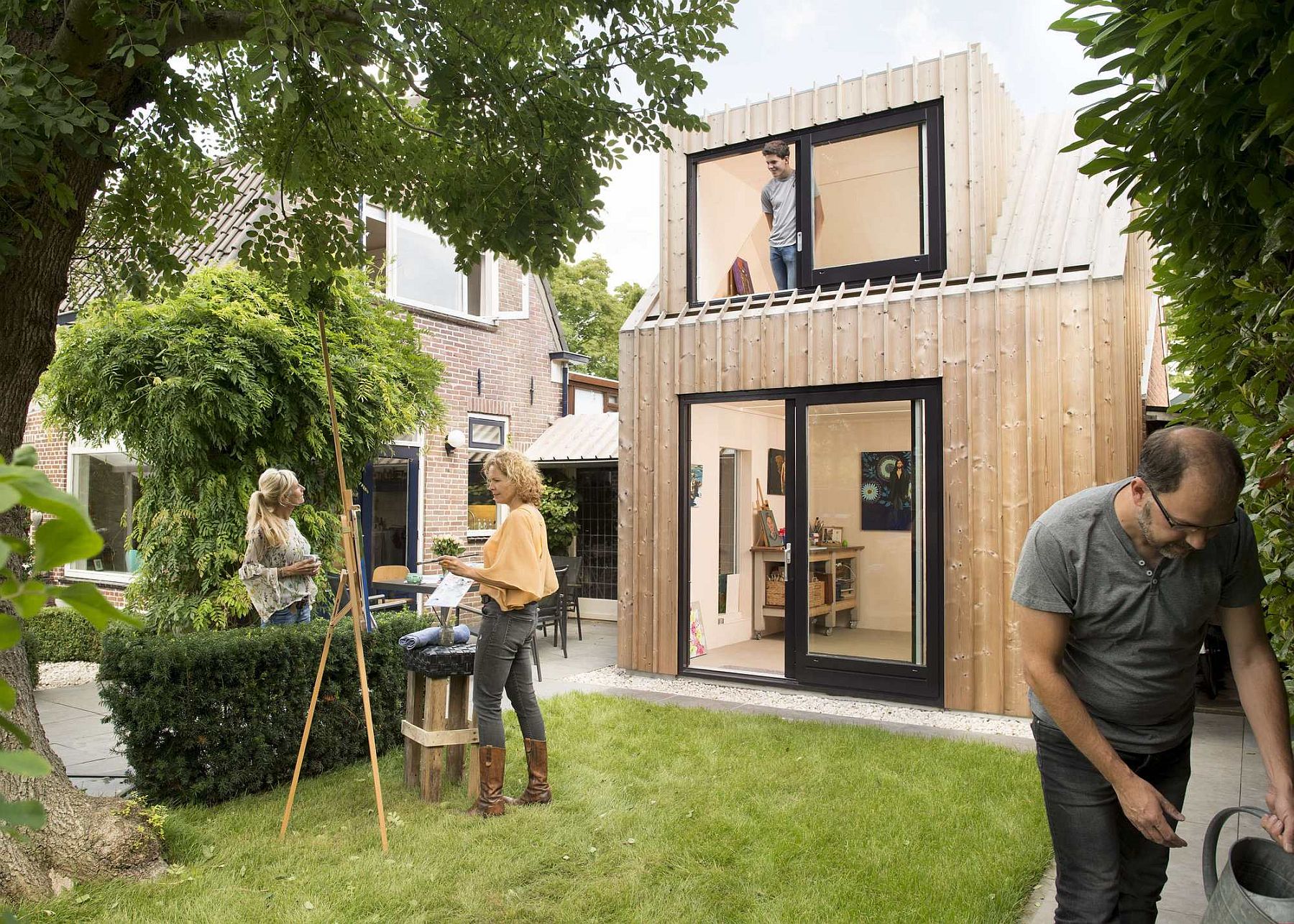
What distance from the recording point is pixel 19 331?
12.6ft

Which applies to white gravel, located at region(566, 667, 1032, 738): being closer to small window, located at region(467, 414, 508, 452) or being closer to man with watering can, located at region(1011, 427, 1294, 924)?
man with watering can, located at region(1011, 427, 1294, 924)

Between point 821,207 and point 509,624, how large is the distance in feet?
18.0

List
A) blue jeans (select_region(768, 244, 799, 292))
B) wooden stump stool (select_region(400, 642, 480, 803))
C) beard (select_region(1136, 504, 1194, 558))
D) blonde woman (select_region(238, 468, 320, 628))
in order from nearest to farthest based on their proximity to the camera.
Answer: beard (select_region(1136, 504, 1194, 558)), wooden stump stool (select_region(400, 642, 480, 803)), blonde woman (select_region(238, 468, 320, 628)), blue jeans (select_region(768, 244, 799, 292))

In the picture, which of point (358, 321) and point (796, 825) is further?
point (358, 321)

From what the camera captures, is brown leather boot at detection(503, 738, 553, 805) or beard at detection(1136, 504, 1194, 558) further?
brown leather boot at detection(503, 738, 553, 805)

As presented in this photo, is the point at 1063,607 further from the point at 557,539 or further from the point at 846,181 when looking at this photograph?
the point at 557,539

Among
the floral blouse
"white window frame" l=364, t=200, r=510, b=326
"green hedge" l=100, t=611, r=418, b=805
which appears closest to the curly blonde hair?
"green hedge" l=100, t=611, r=418, b=805

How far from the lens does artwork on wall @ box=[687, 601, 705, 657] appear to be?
862 centimetres

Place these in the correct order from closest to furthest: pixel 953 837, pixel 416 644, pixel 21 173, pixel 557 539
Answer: pixel 21 173
pixel 953 837
pixel 416 644
pixel 557 539

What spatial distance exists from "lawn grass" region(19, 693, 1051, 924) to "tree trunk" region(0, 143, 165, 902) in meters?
0.15

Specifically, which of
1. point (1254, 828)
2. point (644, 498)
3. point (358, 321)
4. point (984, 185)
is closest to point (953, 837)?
point (1254, 828)

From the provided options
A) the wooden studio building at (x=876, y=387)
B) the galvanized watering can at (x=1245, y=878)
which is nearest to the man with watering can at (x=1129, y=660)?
the galvanized watering can at (x=1245, y=878)

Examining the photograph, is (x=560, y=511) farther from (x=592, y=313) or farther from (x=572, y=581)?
(x=592, y=313)

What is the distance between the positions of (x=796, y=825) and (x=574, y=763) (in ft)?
5.63
